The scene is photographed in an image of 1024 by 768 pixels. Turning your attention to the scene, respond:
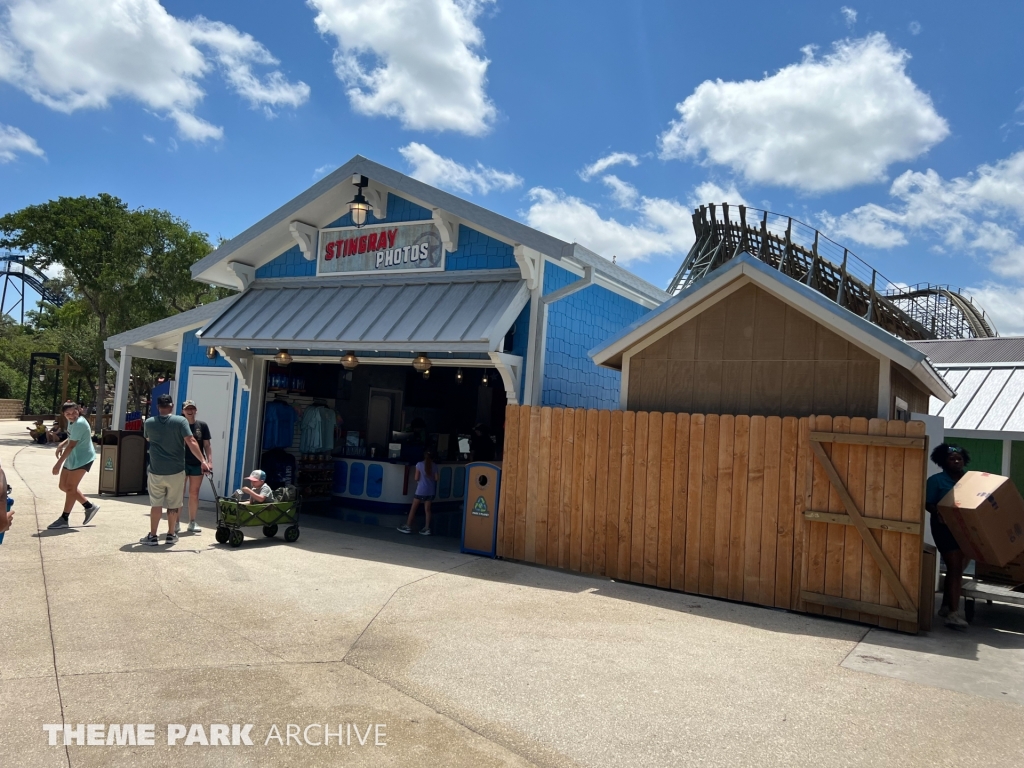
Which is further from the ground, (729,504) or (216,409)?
(216,409)

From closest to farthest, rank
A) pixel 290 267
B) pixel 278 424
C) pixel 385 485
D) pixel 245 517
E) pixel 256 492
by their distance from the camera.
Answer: pixel 245 517 → pixel 256 492 → pixel 290 267 → pixel 278 424 → pixel 385 485

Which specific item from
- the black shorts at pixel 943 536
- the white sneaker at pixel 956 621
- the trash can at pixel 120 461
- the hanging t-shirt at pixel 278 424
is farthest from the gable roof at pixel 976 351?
the trash can at pixel 120 461

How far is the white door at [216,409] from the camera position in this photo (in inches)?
514

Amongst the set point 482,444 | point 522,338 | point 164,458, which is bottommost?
point 164,458

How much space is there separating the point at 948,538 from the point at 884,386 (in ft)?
5.20

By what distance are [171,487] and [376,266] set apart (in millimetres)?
4561

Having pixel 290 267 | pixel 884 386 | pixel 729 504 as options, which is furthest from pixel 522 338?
pixel 290 267

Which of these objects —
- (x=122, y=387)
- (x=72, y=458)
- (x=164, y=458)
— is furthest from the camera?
(x=122, y=387)

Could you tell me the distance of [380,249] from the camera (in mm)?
11648

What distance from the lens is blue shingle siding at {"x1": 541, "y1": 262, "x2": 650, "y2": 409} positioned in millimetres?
10602

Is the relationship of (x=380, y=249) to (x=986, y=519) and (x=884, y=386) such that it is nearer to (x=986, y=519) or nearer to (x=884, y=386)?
(x=884, y=386)

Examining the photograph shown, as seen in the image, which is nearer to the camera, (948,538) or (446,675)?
(446,675)

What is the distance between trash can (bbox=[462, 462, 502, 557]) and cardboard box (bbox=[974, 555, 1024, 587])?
5.36 meters

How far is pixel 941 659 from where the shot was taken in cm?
598
